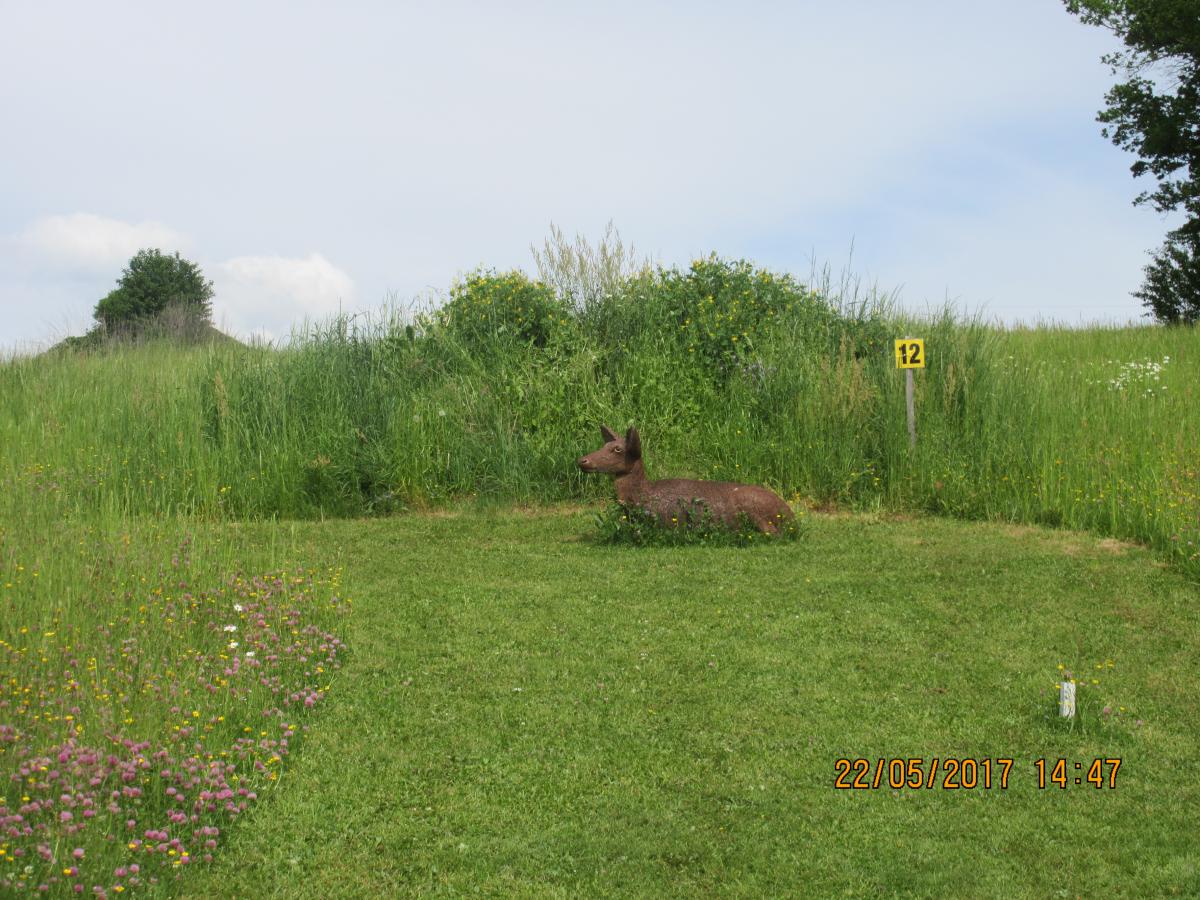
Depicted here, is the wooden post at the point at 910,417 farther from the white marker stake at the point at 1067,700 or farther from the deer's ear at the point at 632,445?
the white marker stake at the point at 1067,700

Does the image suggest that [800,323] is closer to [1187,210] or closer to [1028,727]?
[1028,727]

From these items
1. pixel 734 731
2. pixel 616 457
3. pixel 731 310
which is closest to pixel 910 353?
pixel 731 310

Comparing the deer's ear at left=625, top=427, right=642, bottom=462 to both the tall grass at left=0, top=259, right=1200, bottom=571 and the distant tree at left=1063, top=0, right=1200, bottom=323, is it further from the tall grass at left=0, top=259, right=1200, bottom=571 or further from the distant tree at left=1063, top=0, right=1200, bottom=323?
the distant tree at left=1063, top=0, right=1200, bottom=323

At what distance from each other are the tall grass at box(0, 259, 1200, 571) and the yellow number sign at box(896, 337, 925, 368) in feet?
1.86

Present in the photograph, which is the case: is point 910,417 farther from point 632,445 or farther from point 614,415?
point 632,445

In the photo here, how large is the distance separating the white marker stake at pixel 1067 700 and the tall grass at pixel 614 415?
5481mm

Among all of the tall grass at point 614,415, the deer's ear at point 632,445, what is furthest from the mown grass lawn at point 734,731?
the tall grass at point 614,415

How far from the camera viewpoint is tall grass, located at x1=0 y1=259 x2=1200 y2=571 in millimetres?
12391

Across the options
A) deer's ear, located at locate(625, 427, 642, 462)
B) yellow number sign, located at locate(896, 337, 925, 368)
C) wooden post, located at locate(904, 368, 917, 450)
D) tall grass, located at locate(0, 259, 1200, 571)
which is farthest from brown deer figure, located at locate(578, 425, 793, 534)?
yellow number sign, located at locate(896, 337, 925, 368)

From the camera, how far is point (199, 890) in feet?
14.8

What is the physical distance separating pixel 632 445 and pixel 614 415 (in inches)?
133

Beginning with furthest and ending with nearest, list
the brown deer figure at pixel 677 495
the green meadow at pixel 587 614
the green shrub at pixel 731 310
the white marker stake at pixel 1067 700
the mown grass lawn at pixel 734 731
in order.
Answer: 1. the green shrub at pixel 731 310
2. the brown deer figure at pixel 677 495
3. the white marker stake at pixel 1067 700
4. the green meadow at pixel 587 614
5. the mown grass lawn at pixel 734 731

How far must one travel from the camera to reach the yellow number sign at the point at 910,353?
493 inches

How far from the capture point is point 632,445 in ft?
33.9
